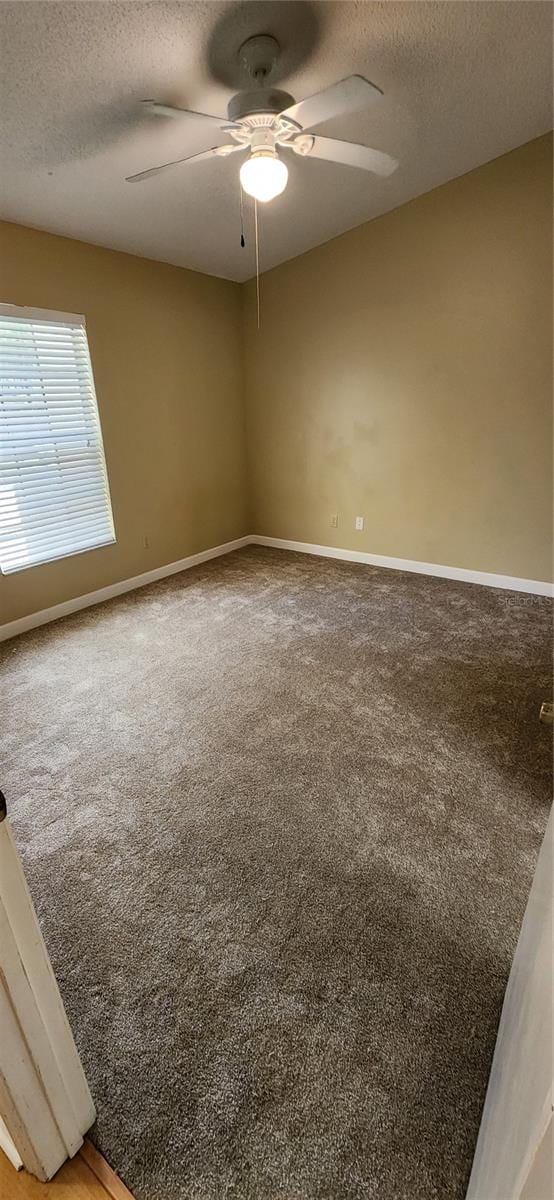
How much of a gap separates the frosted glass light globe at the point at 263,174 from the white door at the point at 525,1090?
7.65 feet

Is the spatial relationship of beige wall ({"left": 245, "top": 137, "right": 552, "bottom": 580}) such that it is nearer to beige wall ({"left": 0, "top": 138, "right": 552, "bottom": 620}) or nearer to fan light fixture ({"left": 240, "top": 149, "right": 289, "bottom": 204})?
beige wall ({"left": 0, "top": 138, "right": 552, "bottom": 620})

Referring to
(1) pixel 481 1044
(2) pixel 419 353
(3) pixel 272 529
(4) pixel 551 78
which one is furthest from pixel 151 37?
(3) pixel 272 529

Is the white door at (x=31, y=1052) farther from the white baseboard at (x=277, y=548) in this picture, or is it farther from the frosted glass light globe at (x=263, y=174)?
the white baseboard at (x=277, y=548)

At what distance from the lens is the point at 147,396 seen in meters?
3.81

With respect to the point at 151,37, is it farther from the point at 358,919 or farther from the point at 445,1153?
the point at 445,1153

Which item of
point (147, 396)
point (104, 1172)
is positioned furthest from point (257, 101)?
point (104, 1172)

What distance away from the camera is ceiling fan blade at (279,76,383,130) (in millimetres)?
1582

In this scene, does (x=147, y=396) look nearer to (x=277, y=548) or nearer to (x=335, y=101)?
(x=277, y=548)

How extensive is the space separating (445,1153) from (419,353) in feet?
13.4

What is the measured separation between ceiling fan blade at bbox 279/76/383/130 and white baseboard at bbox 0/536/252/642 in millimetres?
2965

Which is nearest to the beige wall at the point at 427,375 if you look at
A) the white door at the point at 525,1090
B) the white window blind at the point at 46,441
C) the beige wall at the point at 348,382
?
the beige wall at the point at 348,382

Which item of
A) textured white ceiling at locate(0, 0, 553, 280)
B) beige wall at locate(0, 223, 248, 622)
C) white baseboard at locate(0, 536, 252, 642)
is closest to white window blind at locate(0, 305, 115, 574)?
beige wall at locate(0, 223, 248, 622)

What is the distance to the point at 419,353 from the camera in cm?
369

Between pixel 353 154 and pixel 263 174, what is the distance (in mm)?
508
